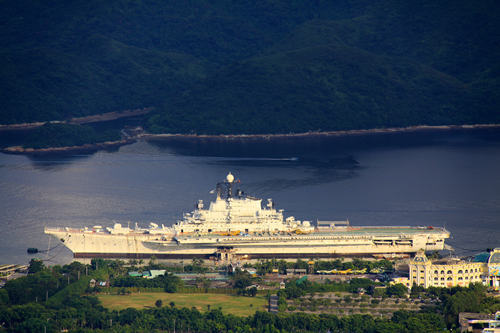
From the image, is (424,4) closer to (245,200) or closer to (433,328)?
(245,200)

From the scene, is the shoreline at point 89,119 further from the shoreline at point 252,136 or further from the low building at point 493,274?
the low building at point 493,274

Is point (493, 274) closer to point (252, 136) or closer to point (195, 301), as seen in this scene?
point (195, 301)

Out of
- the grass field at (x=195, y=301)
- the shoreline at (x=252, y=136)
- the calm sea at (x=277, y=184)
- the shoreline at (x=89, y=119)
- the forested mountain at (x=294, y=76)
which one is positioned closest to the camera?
the grass field at (x=195, y=301)

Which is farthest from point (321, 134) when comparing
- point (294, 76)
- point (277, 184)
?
point (277, 184)

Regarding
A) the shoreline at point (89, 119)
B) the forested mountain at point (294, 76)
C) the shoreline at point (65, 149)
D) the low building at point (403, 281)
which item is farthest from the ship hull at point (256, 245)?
the shoreline at point (89, 119)

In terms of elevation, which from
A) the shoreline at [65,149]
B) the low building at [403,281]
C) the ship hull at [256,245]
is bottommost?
the low building at [403,281]

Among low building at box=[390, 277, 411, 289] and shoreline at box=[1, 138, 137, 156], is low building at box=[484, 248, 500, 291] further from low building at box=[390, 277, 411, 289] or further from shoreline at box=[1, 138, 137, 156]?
shoreline at box=[1, 138, 137, 156]

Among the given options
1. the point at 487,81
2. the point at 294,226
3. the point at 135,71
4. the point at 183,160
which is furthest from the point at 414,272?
the point at 135,71
